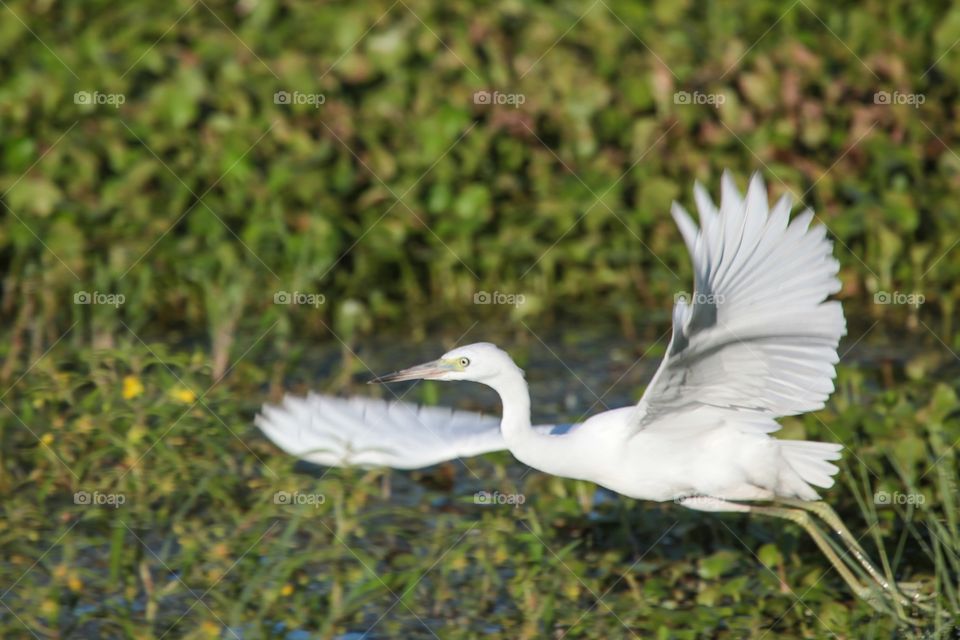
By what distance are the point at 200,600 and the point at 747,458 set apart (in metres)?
1.74

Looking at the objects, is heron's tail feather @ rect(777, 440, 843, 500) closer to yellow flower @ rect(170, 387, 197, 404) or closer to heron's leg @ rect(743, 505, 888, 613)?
heron's leg @ rect(743, 505, 888, 613)

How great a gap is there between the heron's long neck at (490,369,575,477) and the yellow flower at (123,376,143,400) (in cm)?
135

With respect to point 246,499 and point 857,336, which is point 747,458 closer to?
point 246,499

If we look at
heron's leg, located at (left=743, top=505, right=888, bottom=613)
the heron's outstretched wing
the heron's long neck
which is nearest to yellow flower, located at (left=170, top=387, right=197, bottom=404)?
the heron's outstretched wing

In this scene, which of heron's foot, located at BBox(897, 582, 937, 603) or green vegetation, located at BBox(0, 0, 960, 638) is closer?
heron's foot, located at BBox(897, 582, 937, 603)

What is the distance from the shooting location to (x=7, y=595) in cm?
482

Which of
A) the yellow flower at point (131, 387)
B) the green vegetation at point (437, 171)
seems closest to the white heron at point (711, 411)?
the yellow flower at point (131, 387)

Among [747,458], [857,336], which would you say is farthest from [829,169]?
[747,458]

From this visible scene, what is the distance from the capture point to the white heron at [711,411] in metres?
3.86

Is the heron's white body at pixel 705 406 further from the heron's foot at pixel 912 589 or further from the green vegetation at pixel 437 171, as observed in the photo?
the green vegetation at pixel 437 171

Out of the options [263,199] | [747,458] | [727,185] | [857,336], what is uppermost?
[263,199]

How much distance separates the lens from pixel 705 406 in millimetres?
4496

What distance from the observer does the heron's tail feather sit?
4.64 meters

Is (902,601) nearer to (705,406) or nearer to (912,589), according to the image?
(912,589)
